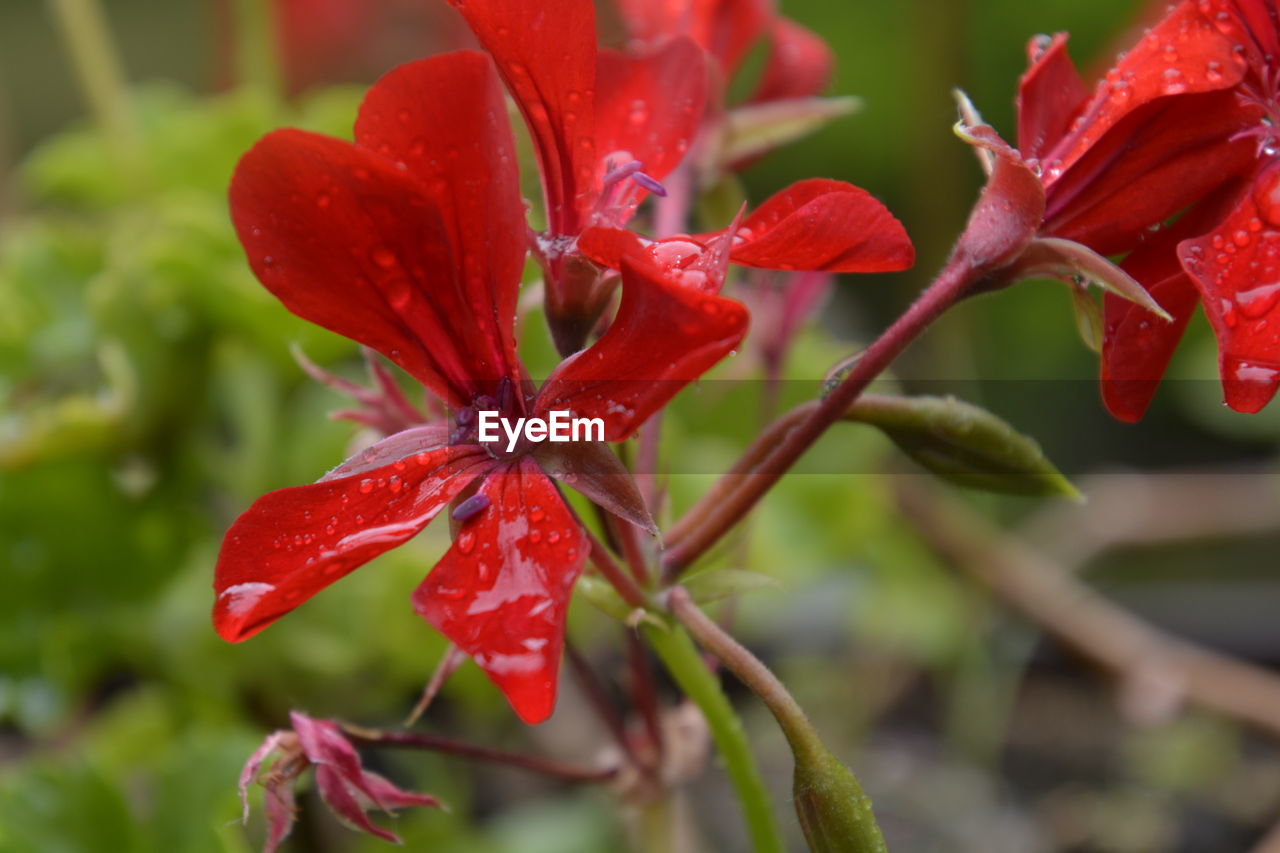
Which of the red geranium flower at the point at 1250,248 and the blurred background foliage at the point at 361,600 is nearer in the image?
the red geranium flower at the point at 1250,248

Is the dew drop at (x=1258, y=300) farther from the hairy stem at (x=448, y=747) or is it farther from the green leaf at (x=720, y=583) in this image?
the hairy stem at (x=448, y=747)

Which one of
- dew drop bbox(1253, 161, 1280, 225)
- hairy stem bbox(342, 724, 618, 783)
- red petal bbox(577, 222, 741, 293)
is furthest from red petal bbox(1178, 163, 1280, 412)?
hairy stem bbox(342, 724, 618, 783)

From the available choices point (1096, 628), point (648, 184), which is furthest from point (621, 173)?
point (1096, 628)

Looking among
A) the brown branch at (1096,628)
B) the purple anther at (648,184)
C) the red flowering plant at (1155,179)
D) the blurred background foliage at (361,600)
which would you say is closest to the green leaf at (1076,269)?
the red flowering plant at (1155,179)

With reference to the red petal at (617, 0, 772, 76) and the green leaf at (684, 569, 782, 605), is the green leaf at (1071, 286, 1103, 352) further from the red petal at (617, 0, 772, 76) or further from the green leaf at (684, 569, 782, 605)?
the red petal at (617, 0, 772, 76)

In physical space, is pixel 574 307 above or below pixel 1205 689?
above

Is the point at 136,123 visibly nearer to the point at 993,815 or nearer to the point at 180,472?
the point at 180,472

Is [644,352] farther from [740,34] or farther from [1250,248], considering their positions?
[740,34]

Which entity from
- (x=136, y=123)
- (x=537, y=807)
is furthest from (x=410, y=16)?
(x=537, y=807)
